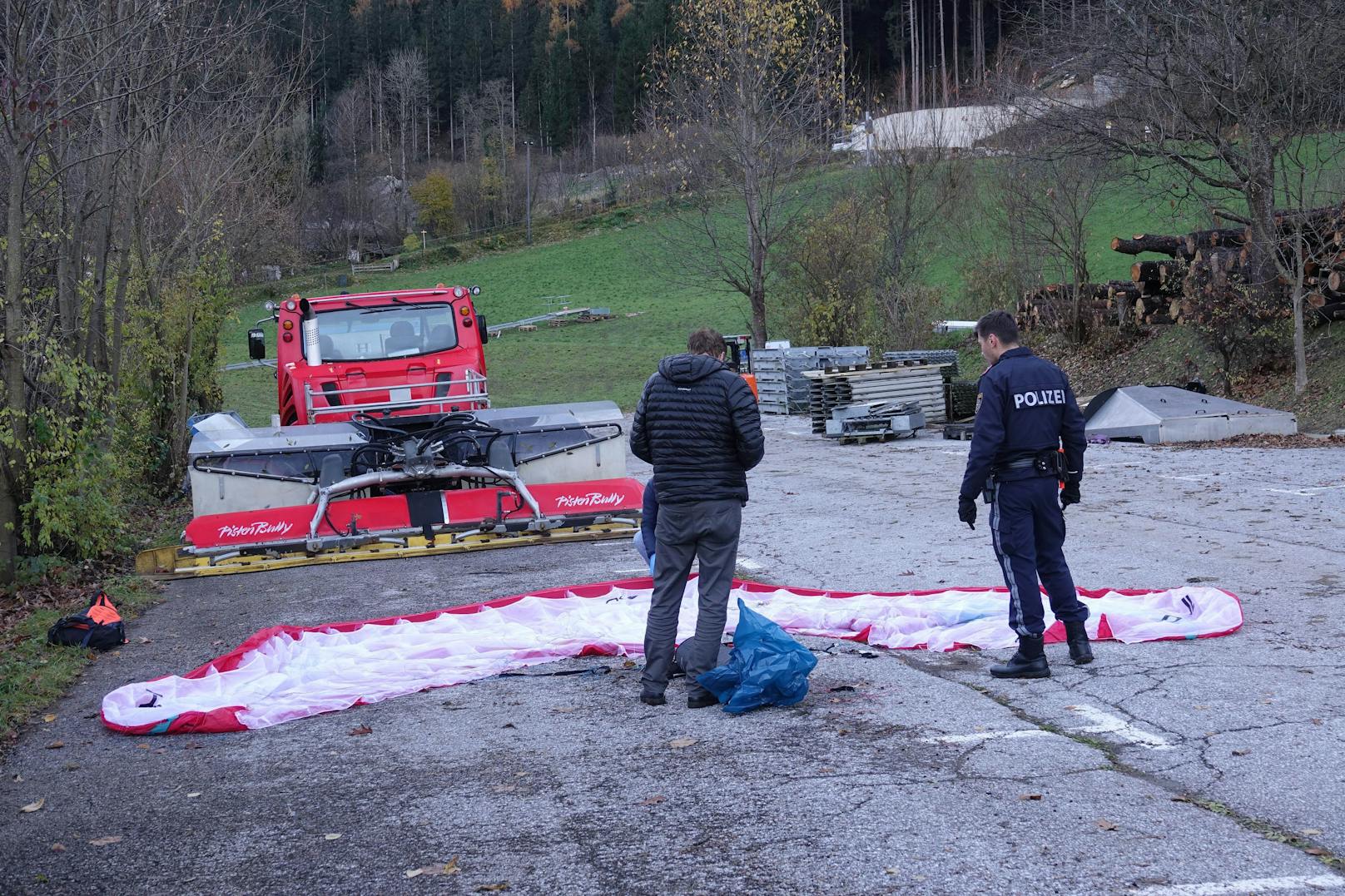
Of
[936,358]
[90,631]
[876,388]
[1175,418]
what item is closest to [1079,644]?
[90,631]

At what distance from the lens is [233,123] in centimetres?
2066

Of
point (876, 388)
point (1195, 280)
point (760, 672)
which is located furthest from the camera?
point (1195, 280)

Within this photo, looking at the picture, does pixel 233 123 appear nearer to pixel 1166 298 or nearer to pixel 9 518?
pixel 9 518

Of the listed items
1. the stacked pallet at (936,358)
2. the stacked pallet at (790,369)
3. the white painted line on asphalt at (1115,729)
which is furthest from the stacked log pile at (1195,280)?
the white painted line on asphalt at (1115,729)

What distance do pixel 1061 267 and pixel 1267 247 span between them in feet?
33.8

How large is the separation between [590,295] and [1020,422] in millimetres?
59420

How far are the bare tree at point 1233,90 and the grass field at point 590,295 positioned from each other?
7.14 feet

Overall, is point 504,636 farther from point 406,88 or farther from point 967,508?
point 406,88

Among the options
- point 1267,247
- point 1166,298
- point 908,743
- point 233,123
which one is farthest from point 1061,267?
point 908,743

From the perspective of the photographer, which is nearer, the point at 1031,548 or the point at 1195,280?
the point at 1031,548

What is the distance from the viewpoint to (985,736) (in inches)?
221

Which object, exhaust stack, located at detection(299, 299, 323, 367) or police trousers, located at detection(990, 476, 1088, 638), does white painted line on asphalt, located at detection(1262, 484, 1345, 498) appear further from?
exhaust stack, located at detection(299, 299, 323, 367)

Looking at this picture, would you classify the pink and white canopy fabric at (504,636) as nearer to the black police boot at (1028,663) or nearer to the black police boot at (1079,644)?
the black police boot at (1079,644)

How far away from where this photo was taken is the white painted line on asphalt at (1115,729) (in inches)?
214
